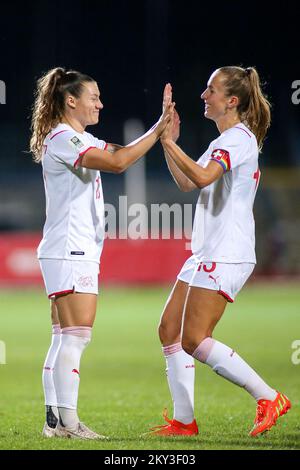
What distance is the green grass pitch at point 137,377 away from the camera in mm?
6066

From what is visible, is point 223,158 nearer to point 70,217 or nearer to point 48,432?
point 70,217

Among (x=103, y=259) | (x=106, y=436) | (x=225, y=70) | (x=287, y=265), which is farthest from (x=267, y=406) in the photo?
(x=287, y=265)

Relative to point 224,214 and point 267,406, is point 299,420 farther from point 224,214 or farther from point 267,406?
point 224,214

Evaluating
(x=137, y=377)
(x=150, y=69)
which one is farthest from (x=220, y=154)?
(x=150, y=69)

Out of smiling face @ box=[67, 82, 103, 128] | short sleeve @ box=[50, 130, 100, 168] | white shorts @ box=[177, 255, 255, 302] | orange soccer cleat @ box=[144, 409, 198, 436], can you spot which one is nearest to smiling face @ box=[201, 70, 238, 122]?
smiling face @ box=[67, 82, 103, 128]

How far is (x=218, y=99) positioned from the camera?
20.1ft

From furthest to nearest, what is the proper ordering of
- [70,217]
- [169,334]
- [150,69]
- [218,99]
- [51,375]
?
1. [150,69]
2. [169,334]
3. [51,375]
4. [218,99]
5. [70,217]

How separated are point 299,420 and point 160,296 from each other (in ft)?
43.8

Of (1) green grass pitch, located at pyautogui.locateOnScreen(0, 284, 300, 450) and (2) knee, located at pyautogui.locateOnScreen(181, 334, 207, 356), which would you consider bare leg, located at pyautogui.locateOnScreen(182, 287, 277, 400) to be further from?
(1) green grass pitch, located at pyautogui.locateOnScreen(0, 284, 300, 450)

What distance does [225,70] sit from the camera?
614 centimetres

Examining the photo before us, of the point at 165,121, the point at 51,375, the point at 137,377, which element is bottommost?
the point at 137,377

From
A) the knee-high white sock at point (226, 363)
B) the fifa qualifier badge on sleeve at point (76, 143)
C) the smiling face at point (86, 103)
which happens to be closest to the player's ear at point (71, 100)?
the smiling face at point (86, 103)

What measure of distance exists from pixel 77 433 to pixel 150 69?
26.5 metres

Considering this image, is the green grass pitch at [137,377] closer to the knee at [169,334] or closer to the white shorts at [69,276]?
the knee at [169,334]
